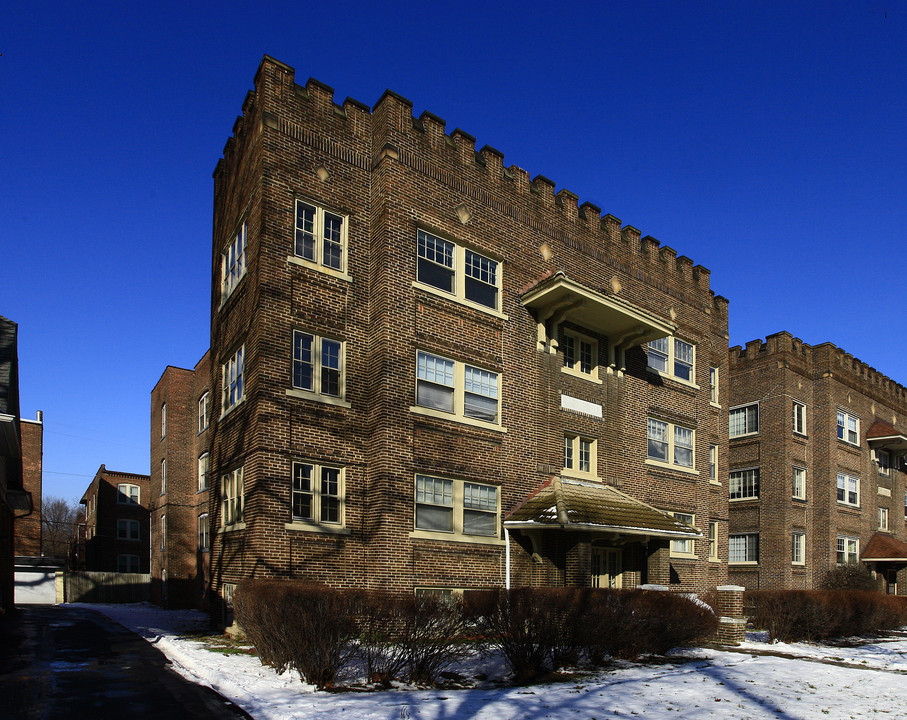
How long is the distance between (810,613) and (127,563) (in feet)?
143

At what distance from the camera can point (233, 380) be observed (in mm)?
19750

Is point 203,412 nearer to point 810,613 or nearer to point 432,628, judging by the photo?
point 432,628

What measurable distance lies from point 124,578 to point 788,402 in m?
35.1

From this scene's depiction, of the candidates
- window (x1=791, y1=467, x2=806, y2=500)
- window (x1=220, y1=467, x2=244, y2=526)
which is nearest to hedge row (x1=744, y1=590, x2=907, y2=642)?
window (x1=791, y1=467, x2=806, y2=500)

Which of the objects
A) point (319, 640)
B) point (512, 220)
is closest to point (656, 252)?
point (512, 220)

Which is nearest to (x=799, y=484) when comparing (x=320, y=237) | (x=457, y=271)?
(x=457, y=271)

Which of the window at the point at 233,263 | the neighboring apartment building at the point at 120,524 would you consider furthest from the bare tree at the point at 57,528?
the window at the point at 233,263

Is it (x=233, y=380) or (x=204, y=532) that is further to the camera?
(x=204, y=532)

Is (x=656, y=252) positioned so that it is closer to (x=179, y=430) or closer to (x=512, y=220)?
(x=512, y=220)

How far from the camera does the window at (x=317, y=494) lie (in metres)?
17.5

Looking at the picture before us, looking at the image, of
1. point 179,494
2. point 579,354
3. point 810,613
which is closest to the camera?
point 810,613

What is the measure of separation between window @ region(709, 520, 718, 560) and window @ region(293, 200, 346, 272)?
56.7ft

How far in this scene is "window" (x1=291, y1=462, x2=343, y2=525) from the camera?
57.3 ft

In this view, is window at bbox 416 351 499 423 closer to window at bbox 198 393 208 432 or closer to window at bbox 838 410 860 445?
window at bbox 198 393 208 432
